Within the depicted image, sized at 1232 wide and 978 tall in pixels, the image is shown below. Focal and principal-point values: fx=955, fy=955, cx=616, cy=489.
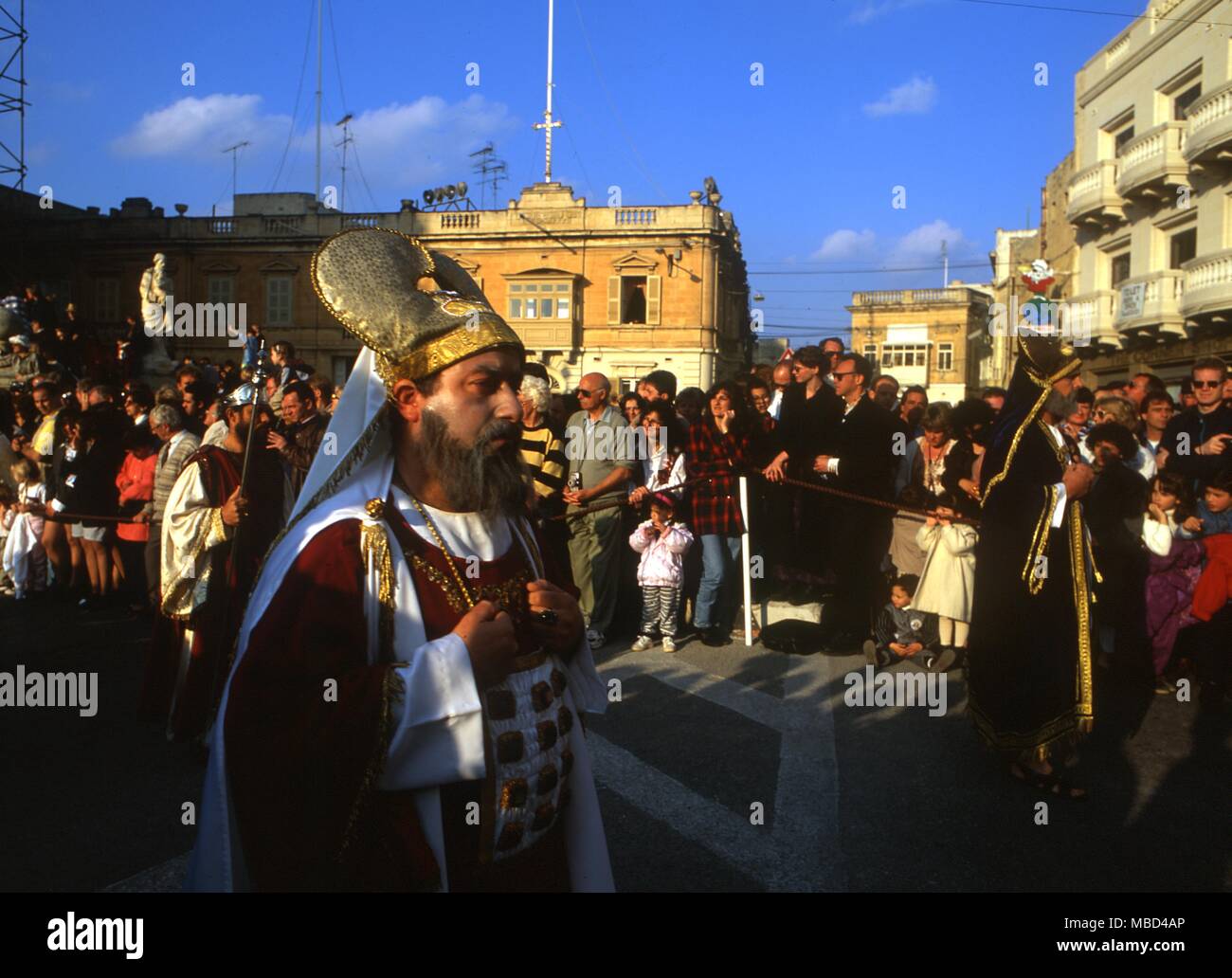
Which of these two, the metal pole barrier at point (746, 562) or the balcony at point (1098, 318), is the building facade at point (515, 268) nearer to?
the balcony at point (1098, 318)

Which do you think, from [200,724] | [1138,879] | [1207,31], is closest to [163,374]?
[200,724]

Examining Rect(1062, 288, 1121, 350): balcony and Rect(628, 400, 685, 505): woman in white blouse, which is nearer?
Rect(628, 400, 685, 505): woman in white blouse

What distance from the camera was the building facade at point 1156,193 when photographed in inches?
828

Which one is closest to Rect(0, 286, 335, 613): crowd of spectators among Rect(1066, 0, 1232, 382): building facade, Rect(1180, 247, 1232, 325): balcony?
Rect(1180, 247, 1232, 325): balcony

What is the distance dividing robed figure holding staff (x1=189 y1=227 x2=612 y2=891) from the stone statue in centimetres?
1959

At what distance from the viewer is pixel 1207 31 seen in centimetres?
2148

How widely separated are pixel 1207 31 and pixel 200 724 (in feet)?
→ 82.9

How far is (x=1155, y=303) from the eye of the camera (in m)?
23.3

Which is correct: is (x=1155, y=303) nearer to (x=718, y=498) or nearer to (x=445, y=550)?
(x=718, y=498)

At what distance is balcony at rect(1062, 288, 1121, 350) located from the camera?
25.8 m

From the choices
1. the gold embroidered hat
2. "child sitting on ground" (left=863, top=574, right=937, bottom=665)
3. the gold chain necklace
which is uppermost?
the gold embroidered hat

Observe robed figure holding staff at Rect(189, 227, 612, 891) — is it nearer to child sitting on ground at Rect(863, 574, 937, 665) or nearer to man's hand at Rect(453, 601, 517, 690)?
man's hand at Rect(453, 601, 517, 690)

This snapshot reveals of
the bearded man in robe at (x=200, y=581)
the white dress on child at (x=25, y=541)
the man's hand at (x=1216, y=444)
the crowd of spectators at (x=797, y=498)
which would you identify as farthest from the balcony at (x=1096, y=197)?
the bearded man in robe at (x=200, y=581)

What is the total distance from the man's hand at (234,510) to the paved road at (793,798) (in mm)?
1367
